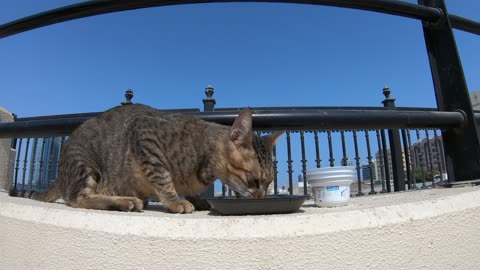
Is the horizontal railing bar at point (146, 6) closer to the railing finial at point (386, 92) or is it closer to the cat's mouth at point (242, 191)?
the cat's mouth at point (242, 191)

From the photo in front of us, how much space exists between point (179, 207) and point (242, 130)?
1.96 ft

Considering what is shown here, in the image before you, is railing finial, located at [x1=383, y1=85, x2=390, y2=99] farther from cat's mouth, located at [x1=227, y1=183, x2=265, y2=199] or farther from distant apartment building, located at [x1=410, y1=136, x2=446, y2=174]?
cat's mouth, located at [x1=227, y1=183, x2=265, y2=199]

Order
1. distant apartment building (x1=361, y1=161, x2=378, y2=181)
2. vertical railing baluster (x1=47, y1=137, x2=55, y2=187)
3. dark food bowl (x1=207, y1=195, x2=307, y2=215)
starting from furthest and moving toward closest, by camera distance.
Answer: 1. vertical railing baluster (x1=47, y1=137, x2=55, y2=187)
2. distant apartment building (x1=361, y1=161, x2=378, y2=181)
3. dark food bowl (x1=207, y1=195, x2=307, y2=215)

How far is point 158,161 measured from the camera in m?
1.86

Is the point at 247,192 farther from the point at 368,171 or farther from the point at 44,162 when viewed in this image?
the point at 44,162

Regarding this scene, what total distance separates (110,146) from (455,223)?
2107 mm

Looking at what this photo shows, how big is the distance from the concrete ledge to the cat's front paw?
61cm

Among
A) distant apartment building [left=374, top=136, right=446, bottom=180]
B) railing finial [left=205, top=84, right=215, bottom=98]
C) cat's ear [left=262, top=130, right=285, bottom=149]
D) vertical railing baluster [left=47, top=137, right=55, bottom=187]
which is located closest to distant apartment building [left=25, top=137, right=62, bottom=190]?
vertical railing baluster [left=47, top=137, right=55, bottom=187]

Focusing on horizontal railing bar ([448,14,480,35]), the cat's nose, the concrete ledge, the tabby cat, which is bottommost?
the concrete ledge

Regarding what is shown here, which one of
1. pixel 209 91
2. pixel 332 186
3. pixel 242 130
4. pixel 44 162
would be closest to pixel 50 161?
pixel 44 162

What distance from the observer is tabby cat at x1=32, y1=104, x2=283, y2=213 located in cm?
187

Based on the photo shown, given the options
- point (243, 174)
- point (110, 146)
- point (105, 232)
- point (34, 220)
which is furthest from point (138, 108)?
point (105, 232)

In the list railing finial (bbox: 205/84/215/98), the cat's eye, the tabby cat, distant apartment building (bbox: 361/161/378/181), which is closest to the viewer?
the tabby cat

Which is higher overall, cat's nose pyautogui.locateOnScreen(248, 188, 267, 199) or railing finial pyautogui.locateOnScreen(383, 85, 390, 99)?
railing finial pyautogui.locateOnScreen(383, 85, 390, 99)
